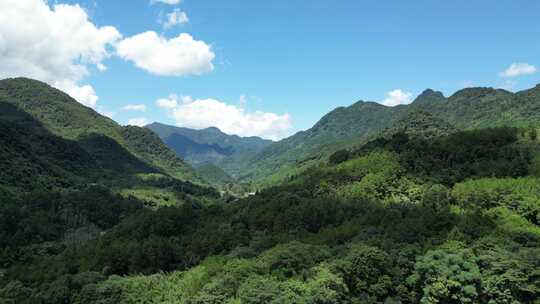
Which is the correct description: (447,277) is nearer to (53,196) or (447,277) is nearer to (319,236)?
(319,236)

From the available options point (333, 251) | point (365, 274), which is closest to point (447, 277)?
point (365, 274)

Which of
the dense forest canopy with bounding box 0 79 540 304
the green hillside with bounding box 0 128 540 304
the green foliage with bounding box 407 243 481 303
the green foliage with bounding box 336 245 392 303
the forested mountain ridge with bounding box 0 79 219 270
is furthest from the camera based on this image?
the forested mountain ridge with bounding box 0 79 219 270

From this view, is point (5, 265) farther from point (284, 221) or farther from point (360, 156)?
point (360, 156)

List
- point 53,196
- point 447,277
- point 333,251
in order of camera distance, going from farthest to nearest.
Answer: point 53,196 < point 333,251 < point 447,277

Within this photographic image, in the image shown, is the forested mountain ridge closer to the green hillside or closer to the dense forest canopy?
the dense forest canopy

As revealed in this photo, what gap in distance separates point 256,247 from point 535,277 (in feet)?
119

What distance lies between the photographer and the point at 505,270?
49219 mm

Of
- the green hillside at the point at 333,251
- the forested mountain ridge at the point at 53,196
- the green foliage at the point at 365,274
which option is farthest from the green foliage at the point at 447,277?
the forested mountain ridge at the point at 53,196

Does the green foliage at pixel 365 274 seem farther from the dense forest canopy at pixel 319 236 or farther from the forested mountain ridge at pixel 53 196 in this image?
the forested mountain ridge at pixel 53 196

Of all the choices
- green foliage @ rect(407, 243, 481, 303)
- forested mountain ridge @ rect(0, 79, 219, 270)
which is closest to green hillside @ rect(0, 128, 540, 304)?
green foliage @ rect(407, 243, 481, 303)

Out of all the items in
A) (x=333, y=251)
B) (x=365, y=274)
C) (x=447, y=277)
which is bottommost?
(x=447, y=277)

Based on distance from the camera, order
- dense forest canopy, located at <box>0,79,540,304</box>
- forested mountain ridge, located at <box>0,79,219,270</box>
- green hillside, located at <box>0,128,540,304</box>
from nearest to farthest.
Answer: green hillside, located at <box>0,128,540,304</box>, dense forest canopy, located at <box>0,79,540,304</box>, forested mountain ridge, located at <box>0,79,219,270</box>

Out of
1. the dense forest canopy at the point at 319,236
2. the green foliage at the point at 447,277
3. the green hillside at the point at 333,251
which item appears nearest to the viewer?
the green hillside at the point at 333,251

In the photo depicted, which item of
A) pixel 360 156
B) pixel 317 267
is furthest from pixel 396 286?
pixel 360 156
